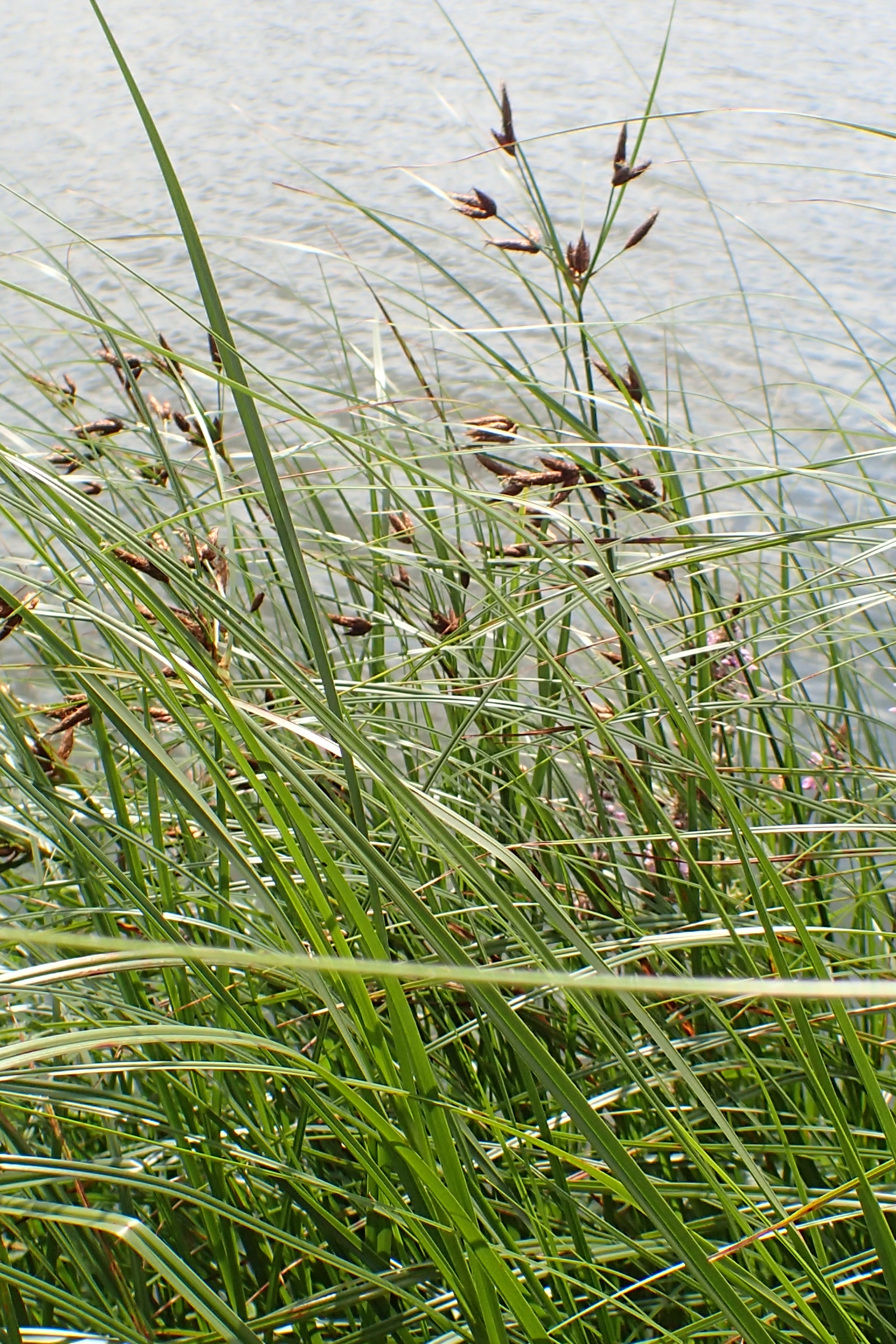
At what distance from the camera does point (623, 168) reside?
3.95ft

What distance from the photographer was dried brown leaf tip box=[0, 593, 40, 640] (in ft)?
2.69

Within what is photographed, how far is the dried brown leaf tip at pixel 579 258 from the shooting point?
109cm

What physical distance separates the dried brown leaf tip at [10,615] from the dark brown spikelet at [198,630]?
0.11 metres

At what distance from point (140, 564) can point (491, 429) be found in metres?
0.40

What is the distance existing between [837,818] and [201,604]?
1.04 metres

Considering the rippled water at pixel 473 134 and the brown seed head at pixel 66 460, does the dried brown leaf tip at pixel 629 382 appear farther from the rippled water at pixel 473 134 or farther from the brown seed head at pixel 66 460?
the rippled water at pixel 473 134

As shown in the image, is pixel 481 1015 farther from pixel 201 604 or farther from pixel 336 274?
pixel 336 274

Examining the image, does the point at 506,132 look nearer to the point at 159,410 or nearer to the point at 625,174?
the point at 625,174

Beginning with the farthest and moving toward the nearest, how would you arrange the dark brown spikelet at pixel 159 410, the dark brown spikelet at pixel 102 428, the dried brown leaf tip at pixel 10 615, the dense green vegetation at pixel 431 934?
the dark brown spikelet at pixel 159 410
the dark brown spikelet at pixel 102 428
the dried brown leaf tip at pixel 10 615
the dense green vegetation at pixel 431 934

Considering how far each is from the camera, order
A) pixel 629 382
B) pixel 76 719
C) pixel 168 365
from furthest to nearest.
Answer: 1. pixel 168 365
2. pixel 629 382
3. pixel 76 719

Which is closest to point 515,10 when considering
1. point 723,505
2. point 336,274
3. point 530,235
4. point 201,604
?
point 336,274

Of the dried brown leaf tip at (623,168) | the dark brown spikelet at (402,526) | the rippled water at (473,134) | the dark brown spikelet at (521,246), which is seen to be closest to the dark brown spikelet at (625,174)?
the dried brown leaf tip at (623,168)

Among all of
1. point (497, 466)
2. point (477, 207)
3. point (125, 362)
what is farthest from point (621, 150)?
point (125, 362)

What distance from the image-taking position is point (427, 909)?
21.8 inches
